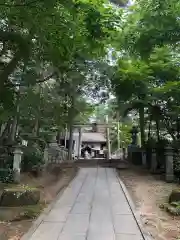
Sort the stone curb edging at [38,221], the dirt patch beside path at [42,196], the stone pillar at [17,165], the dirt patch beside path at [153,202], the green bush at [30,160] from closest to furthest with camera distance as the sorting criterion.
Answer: the stone curb edging at [38,221]
the dirt patch beside path at [42,196]
the dirt patch beside path at [153,202]
the stone pillar at [17,165]
the green bush at [30,160]

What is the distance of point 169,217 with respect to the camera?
6891mm

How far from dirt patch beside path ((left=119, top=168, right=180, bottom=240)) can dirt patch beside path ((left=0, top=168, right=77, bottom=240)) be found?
2339 mm

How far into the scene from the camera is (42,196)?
872 cm

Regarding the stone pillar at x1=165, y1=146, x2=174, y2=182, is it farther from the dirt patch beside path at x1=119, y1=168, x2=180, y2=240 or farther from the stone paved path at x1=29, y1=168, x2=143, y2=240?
the stone paved path at x1=29, y1=168, x2=143, y2=240

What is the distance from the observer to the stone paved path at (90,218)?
5.14 metres

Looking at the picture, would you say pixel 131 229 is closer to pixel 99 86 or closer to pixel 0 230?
pixel 0 230

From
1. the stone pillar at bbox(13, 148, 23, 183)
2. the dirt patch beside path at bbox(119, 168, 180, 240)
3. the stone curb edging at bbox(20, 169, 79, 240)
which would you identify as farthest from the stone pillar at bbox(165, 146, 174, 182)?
the stone pillar at bbox(13, 148, 23, 183)

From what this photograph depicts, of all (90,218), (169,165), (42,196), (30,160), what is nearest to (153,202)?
(90,218)

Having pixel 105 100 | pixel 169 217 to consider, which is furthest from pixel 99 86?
pixel 169 217

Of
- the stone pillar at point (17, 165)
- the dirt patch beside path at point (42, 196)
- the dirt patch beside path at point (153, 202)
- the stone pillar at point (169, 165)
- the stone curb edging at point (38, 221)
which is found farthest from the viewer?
the stone pillar at point (169, 165)

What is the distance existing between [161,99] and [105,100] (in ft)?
18.3

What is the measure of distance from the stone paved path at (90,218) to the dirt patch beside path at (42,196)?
0.36 m

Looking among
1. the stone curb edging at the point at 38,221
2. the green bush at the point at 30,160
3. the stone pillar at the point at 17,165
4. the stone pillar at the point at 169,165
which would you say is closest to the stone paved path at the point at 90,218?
the stone curb edging at the point at 38,221

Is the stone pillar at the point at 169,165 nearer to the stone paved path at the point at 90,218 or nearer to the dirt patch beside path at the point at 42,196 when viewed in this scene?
the stone paved path at the point at 90,218
